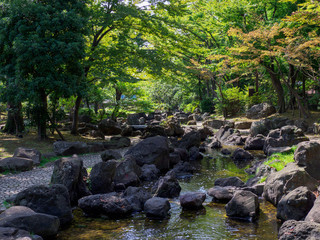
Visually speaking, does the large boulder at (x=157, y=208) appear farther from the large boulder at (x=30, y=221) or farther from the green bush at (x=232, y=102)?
the green bush at (x=232, y=102)

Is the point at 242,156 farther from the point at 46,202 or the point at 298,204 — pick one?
the point at 46,202

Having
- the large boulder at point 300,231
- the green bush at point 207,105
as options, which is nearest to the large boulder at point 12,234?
the large boulder at point 300,231

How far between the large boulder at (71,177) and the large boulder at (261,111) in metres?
19.8

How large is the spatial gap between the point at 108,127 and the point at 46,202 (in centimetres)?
1525

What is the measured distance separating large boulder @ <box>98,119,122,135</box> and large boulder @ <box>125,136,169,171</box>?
930 centimetres

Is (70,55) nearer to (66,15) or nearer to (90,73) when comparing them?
(66,15)

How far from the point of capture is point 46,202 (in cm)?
688

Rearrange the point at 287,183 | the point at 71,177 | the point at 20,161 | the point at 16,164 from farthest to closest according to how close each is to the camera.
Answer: the point at 20,161 → the point at 16,164 → the point at 71,177 → the point at 287,183

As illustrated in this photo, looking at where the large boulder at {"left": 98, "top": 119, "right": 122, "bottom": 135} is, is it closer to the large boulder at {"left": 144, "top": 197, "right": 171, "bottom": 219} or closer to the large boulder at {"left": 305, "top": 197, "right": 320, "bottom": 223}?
the large boulder at {"left": 144, "top": 197, "right": 171, "bottom": 219}

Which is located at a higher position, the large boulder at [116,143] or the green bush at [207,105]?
the green bush at [207,105]

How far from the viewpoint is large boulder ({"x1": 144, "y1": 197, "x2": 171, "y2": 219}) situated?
23.9 ft

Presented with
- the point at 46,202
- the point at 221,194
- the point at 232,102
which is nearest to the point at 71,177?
the point at 46,202

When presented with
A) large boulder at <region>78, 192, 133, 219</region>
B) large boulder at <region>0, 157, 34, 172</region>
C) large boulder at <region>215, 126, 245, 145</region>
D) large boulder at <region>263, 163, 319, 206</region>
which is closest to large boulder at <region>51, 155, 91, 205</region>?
large boulder at <region>78, 192, 133, 219</region>

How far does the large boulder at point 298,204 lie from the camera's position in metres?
6.46
